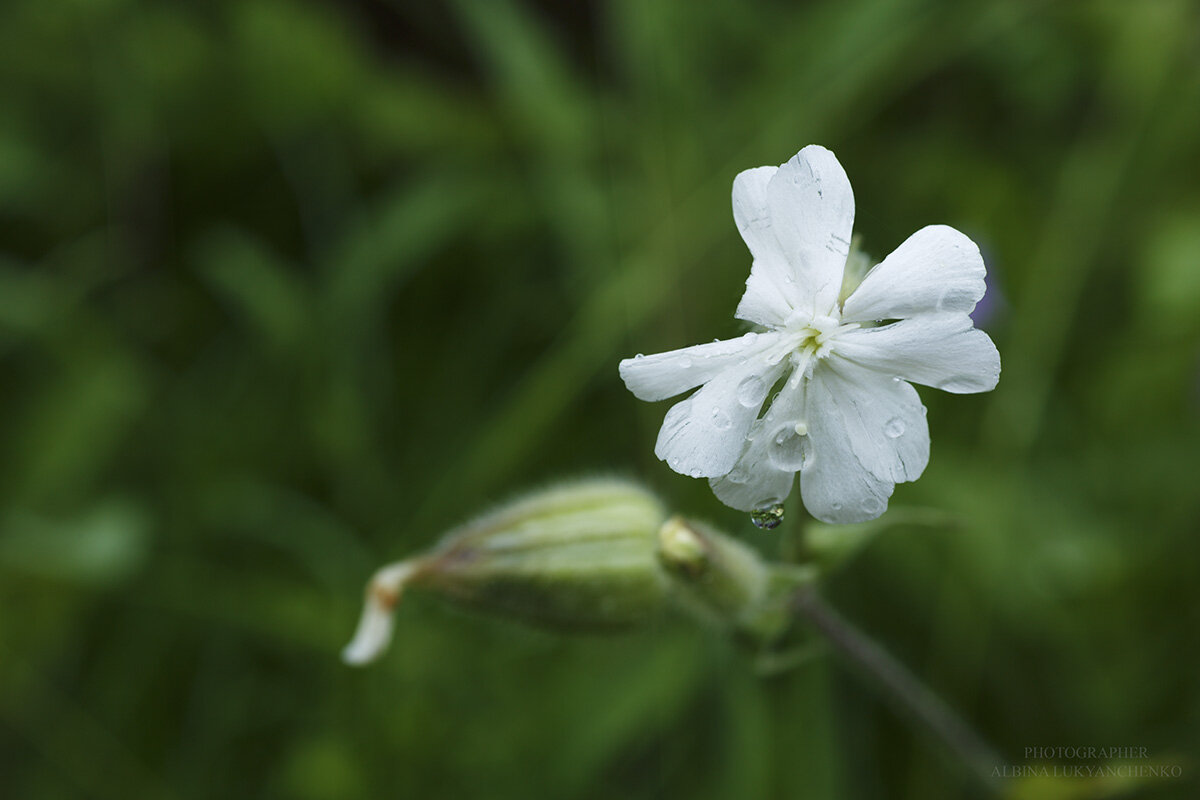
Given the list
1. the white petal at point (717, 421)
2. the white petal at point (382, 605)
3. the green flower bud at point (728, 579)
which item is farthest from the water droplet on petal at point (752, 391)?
the white petal at point (382, 605)

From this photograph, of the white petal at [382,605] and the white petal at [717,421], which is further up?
the white petal at [717,421]

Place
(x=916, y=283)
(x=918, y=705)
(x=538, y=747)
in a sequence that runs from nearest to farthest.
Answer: (x=916, y=283), (x=918, y=705), (x=538, y=747)

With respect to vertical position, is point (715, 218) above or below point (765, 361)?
below

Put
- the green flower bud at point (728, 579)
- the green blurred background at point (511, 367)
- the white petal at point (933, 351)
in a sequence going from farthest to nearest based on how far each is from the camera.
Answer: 1. the green blurred background at point (511, 367)
2. the green flower bud at point (728, 579)
3. the white petal at point (933, 351)

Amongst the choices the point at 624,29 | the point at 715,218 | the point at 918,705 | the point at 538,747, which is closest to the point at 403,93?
the point at 624,29

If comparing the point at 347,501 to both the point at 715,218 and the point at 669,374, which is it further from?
the point at 669,374

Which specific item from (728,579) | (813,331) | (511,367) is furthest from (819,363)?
(511,367)

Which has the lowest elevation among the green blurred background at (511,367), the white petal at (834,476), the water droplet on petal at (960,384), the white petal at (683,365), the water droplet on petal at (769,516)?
the green blurred background at (511,367)

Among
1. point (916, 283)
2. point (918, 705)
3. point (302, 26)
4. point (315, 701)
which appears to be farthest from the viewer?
point (302, 26)

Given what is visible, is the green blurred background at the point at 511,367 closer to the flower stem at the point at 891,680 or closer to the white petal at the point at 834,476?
the flower stem at the point at 891,680
